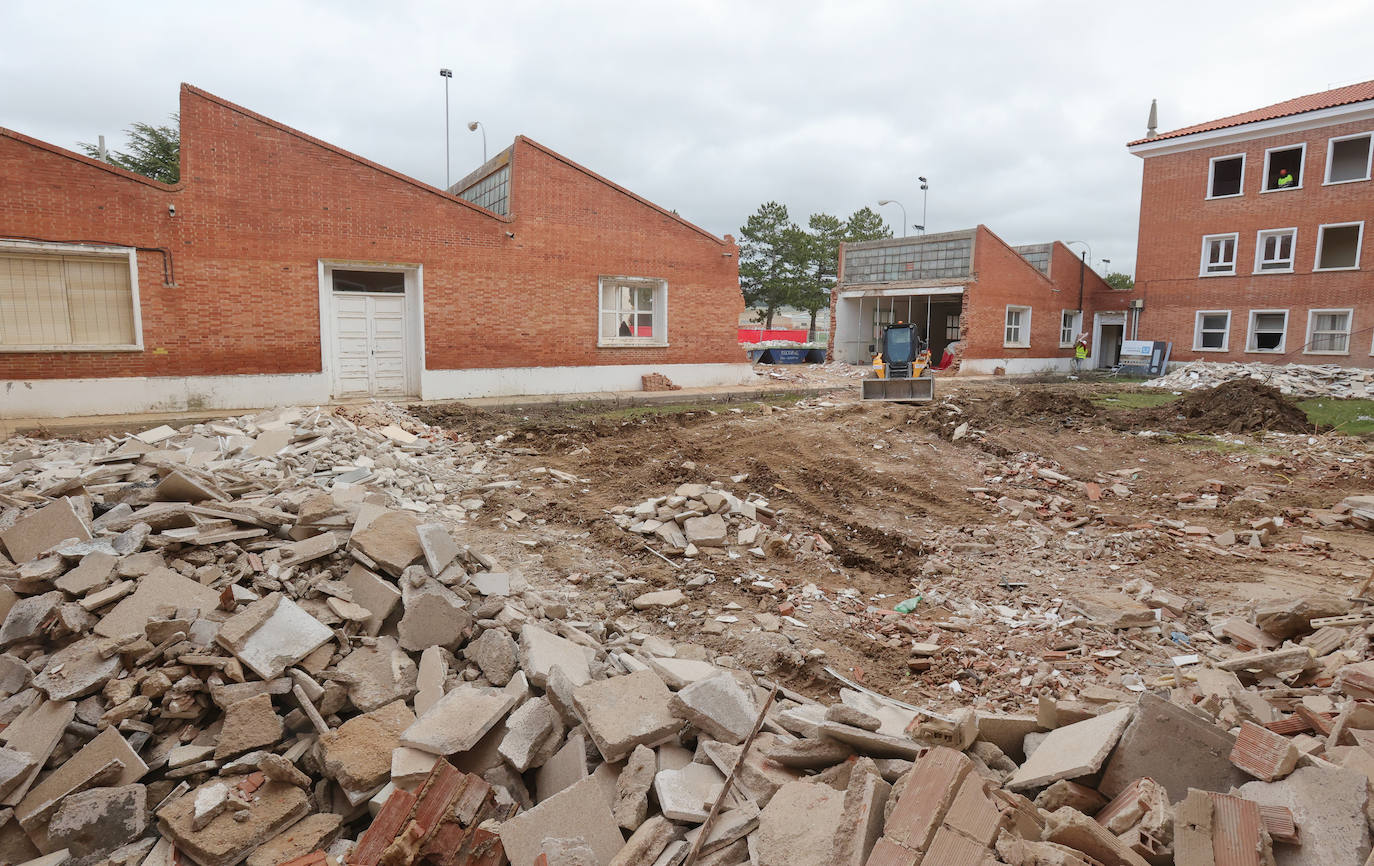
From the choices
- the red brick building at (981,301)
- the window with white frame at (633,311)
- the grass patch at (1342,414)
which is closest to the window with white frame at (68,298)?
the window with white frame at (633,311)

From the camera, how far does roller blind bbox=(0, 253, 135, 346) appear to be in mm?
12344

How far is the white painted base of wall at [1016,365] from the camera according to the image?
91.9 feet

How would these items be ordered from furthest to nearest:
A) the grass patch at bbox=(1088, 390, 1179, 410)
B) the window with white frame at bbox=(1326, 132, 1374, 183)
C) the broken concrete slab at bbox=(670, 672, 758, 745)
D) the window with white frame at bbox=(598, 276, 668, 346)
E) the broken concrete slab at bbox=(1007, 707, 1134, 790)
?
the window with white frame at bbox=(1326, 132, 1374, 183)
the window with white frame at bbox=(598, 276, 668, 346)
the grass patch at bbox=(1088, 390, 1179, 410)
the broken concrete slab at bbox=(670, 672, 758, 745)
the broken concrete slab at bbox=(1007, 707, 1134, 790)

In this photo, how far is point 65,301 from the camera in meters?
12.8

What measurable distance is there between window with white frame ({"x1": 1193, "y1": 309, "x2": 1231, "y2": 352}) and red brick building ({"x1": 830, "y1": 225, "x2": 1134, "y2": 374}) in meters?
2.55

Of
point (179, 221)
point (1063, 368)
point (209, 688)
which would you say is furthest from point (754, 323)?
point (209, 688)

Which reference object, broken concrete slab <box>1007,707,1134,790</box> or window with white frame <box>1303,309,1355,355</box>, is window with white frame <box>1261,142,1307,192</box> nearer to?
window with white frame <box>1303,309,1355,355</box>

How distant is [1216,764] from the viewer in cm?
298

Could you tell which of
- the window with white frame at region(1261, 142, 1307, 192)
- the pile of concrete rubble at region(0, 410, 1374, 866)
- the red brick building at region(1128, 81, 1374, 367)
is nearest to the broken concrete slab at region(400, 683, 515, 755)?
the pile of concrete rubble at region(0, 410, 1374, 866)

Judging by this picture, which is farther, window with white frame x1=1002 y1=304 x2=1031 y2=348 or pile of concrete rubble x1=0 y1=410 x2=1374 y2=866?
window with white frame x1=1002 y1=304 x2=1031 y2=348

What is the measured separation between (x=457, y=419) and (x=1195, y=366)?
2463 cm

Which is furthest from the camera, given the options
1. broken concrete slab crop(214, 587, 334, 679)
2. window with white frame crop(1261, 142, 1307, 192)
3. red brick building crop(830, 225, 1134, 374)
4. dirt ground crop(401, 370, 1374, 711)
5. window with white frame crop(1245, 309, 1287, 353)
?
red brick building crop(830, 225, 1134, 374)

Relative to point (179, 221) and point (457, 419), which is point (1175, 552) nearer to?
point (457, 419)

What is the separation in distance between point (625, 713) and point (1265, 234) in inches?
1240
